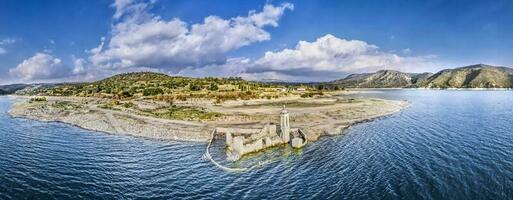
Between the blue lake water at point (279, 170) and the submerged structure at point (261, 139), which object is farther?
the submerged structure at point (261, 139)

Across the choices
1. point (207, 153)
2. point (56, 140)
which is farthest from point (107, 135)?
point (207, 153)

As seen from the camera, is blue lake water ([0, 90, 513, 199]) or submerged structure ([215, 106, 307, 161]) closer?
blue lake water ([0, 90, 513, 199])

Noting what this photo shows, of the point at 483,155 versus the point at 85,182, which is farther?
the point at 483,155

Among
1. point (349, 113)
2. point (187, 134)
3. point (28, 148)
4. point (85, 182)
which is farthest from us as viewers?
point (349, 113)

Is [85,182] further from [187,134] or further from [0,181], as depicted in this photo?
[187,134]

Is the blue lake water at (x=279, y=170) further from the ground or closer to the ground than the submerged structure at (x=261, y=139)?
closer to the ground
